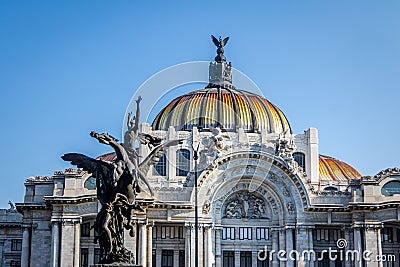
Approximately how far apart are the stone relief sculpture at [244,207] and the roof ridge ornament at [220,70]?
19.3 meters

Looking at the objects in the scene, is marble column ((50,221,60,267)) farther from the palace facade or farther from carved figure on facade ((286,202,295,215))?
carved figure on facade ((286,202,295,215))

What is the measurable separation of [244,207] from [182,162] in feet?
29.3

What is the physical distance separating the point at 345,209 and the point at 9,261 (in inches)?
1465

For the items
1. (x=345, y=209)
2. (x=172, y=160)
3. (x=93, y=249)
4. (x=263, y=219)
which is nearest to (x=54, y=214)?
(x=93, y=249)

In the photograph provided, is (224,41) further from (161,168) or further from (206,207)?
(206,207)

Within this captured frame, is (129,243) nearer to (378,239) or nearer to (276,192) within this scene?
(276,192)

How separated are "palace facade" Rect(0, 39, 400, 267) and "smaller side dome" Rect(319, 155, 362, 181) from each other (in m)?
8.04

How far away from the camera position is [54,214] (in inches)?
2724

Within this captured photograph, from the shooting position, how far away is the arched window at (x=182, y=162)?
78250 mm

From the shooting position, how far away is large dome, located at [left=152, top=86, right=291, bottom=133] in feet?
264

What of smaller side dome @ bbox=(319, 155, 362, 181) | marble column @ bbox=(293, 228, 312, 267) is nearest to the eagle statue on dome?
marble column @ bbox=(293, 228, 312, 267)

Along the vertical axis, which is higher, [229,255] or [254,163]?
[254,163]

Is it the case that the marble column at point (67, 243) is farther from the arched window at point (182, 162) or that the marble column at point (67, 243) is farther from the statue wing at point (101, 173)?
the statue wing at point (101, 173)

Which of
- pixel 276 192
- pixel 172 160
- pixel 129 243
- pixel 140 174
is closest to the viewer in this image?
pixel 140 174
